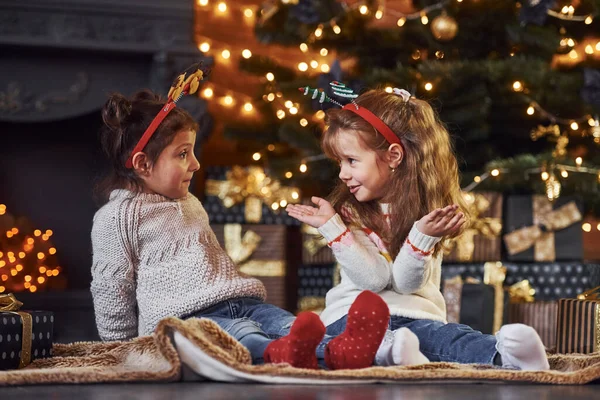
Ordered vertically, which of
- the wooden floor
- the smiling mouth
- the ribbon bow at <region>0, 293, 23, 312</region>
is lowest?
the wooden floor

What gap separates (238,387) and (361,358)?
23cm

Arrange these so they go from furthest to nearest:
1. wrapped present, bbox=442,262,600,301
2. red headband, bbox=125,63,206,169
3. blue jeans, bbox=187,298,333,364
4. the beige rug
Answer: wrapped present, bbox=442,262,600,301 < red headband, bbox=125,63,206,169 < blue jeans, bbox=187,298,333,364 < the beige rug

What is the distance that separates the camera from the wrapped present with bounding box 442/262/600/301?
8.84ft

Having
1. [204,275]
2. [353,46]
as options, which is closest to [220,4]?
[353,46]

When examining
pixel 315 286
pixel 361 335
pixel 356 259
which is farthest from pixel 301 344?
pixel 315 286

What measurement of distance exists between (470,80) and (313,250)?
0.73 m

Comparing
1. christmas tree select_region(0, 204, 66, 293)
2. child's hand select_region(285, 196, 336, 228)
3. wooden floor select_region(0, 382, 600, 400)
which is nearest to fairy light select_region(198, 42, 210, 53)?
christmas tree select_region(0, 204, 66, 293)

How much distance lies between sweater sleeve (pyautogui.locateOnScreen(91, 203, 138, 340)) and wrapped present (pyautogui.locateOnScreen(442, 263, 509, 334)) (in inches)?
40.4

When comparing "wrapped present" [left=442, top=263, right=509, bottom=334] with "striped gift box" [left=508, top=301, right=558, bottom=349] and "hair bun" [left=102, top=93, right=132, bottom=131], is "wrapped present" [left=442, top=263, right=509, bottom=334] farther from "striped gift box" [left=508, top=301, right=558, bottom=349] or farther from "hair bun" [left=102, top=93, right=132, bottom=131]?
"hair bun" [left=102, top=93, right=132, bottom=131]

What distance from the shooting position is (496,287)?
2643 mm

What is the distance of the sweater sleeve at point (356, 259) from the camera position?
1.72m

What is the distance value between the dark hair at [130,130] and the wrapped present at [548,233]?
48.3 inches

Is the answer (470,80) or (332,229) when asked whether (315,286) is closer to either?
(470,80)

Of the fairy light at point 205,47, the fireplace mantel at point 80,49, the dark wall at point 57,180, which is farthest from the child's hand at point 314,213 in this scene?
the fairy light at point 205,47
